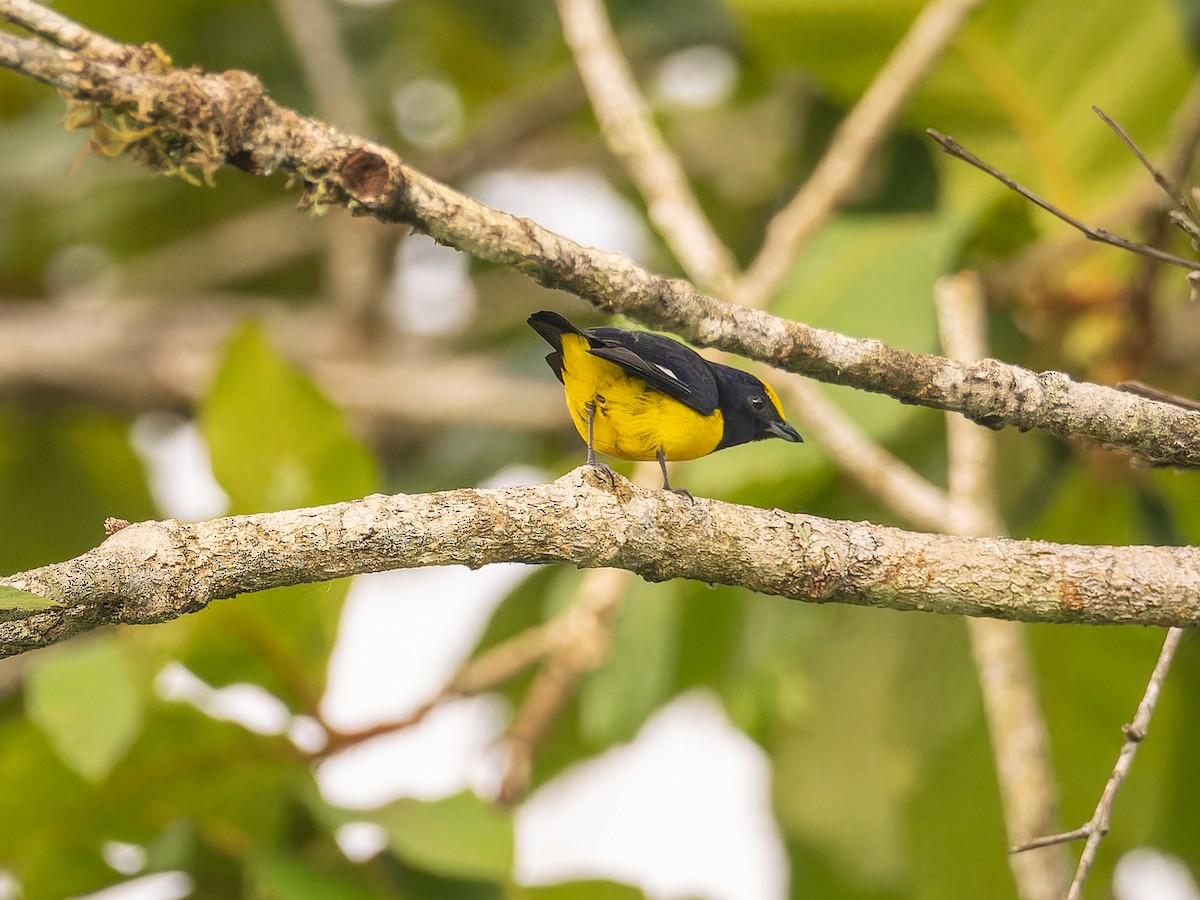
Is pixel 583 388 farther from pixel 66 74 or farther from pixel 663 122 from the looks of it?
pixel 663 122

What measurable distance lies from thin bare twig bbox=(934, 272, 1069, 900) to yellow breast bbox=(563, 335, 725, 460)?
0.86 metres

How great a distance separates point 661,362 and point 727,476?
1.02 meters

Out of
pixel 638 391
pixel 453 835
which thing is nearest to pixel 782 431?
pixel 638 391

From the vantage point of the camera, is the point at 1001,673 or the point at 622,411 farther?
the point at 1001,673

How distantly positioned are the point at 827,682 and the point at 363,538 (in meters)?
3.09

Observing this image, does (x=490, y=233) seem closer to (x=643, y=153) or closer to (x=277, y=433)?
(x=277, y=433)

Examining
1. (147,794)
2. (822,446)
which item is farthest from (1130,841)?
(147,794)

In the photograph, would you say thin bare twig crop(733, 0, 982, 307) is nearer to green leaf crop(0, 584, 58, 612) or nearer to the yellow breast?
the yellow breast

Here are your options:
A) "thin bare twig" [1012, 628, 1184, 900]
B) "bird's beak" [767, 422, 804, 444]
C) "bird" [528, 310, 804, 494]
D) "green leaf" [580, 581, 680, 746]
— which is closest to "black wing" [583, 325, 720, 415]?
"bird" [528, 310, 804, 494]

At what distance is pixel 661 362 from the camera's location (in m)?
2.22

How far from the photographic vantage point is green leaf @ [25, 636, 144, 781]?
103 inches

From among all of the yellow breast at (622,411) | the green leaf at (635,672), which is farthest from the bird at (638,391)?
the green leaf at (635,672)

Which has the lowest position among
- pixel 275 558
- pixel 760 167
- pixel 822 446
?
pixel 275 558

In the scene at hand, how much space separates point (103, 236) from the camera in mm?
6059
